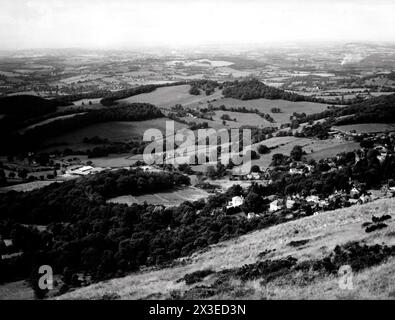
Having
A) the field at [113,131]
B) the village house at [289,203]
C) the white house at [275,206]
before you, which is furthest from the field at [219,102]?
the village house at [289,203]

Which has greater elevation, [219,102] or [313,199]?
[219,102]

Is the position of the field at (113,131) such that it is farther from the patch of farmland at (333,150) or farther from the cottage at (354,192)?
the cottage at (354,192)

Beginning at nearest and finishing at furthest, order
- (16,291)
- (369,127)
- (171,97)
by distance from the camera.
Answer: (16,291) < (369,127) < (171,97)

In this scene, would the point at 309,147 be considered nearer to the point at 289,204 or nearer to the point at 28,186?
the point at 289,204

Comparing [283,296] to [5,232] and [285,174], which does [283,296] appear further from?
[285,174]

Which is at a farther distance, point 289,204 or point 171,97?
point 171,97

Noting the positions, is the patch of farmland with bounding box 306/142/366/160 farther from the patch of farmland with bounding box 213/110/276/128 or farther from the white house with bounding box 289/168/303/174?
the patch of farmland with bounding box 213/110/276/128

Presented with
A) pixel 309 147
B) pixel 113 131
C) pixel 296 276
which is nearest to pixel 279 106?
pixel 113 131

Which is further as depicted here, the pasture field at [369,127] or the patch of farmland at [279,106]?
the patch of farmland at [279,106]

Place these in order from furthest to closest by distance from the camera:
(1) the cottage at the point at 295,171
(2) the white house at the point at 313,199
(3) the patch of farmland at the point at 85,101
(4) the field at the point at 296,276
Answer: (3) the patch of farmland at the point at 85,101 → (1) the cottage at the point at 295,171 → (2) the white house at the point at 313,199 → (4) the field at the point at 296,276
